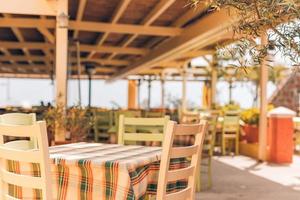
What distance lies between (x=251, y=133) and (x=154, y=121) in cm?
611

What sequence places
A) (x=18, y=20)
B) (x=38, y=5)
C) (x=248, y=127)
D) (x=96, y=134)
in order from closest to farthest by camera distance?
(x=38, y=5)
(x=96, y=134)
(x=18, y=20)
(x=248, y=127)

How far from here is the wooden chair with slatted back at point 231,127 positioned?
8945mm

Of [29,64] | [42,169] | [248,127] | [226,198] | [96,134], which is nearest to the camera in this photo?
[42,169]

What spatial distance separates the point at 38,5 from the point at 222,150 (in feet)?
16.1

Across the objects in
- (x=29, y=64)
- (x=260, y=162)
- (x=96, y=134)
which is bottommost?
(x=260, y=162)

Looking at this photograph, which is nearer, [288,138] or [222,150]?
[288,138]

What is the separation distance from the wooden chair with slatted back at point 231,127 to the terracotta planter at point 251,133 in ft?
1.06

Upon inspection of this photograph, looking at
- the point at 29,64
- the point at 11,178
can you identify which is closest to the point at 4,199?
the point at 11,178

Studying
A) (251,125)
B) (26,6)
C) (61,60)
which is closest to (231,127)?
(251,125)

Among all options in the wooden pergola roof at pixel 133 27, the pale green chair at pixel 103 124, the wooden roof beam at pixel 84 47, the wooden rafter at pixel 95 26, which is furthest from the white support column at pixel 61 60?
the wooden roof beam at pixel 84 47

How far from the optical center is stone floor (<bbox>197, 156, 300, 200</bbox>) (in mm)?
5191

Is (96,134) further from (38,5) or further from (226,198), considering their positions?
(226,198)

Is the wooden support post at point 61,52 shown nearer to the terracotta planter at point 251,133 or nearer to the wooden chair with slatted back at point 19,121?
the wooden chair with slatted back at point 19,121

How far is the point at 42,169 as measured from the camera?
220 centimetres
